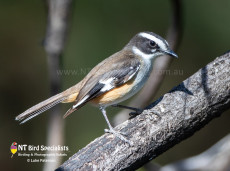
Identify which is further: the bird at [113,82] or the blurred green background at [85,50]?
the blurred green background at [85,50]

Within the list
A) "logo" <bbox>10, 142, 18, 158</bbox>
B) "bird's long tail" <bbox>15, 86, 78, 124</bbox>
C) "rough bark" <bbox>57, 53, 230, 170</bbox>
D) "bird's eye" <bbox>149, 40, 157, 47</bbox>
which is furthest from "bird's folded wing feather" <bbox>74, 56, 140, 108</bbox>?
"logo" <bbox>10, 142, 18, 158</bbox>

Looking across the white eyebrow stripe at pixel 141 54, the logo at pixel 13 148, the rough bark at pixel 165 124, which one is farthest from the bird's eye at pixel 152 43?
the logo at pixel 13 148

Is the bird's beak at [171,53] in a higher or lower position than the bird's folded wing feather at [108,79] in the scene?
higher

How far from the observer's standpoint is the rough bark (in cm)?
330

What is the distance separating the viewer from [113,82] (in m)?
4.14

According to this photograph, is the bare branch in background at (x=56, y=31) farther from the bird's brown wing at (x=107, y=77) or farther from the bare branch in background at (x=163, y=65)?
the bare branch in background at (x=163, y=65)

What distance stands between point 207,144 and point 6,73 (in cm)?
331

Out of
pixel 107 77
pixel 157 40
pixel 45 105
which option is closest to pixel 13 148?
pixel 45 105

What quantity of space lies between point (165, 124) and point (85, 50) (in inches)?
101

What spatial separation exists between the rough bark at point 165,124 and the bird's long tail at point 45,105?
901 mm

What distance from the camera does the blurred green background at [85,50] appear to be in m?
5.64

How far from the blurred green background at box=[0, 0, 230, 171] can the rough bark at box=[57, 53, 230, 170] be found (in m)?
2.02

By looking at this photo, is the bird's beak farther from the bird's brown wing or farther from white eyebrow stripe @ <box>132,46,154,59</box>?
the bird's brown wing

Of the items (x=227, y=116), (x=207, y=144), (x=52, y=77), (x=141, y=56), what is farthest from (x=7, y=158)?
(x=227, y=116)
